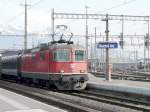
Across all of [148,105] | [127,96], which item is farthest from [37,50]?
[148,105]

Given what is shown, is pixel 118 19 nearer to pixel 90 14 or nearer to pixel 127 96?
pixel 90 14

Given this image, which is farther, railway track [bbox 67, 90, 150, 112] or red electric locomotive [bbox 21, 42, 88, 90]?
red electric locomotive [bbox 21, 42, 88, 90]

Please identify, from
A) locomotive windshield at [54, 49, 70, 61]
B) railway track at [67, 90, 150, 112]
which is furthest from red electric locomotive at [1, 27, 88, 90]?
railway track at [67, 90, 150, 112]

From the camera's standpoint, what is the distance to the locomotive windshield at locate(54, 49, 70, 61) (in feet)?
96.3

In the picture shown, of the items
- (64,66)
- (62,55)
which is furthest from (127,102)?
(62,55)

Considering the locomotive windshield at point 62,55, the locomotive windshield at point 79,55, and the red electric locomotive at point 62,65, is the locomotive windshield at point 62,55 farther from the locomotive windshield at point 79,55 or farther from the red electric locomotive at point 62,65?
the locomotive windshield at point 79,55

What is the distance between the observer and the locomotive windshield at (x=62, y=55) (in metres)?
29.3

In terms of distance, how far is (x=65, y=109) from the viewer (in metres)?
18.5

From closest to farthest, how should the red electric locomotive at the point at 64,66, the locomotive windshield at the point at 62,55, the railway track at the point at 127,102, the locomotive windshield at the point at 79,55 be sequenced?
the railway track at the point at 127,102 < the red electric locomotive at the point at 64,66 < the locomotive windshield at the point at 62,55 < the locomotive windshield at the point at 79,55

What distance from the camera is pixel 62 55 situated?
29578 mm

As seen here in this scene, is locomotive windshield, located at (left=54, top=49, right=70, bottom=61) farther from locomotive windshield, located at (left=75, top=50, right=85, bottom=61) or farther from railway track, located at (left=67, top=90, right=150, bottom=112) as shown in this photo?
railway track, located at (left=67, top=90, right=150, bottom=112)

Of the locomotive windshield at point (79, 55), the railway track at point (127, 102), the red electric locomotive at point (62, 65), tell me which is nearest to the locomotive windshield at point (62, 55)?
the red electric locomotive at point (62, 65)

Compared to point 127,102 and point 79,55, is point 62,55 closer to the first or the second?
point 79,55

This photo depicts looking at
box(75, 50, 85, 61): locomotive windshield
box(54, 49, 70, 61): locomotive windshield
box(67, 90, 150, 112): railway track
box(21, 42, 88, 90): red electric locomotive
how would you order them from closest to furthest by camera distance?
1. box(67, 90, 150, 112): railway track
2. box(21, 42, 88, 90): red electric locomotive
3. box(54, 49, 70, 61): locomotive windshield
4. box(75, 50, 85, 61): locomotive windshield
